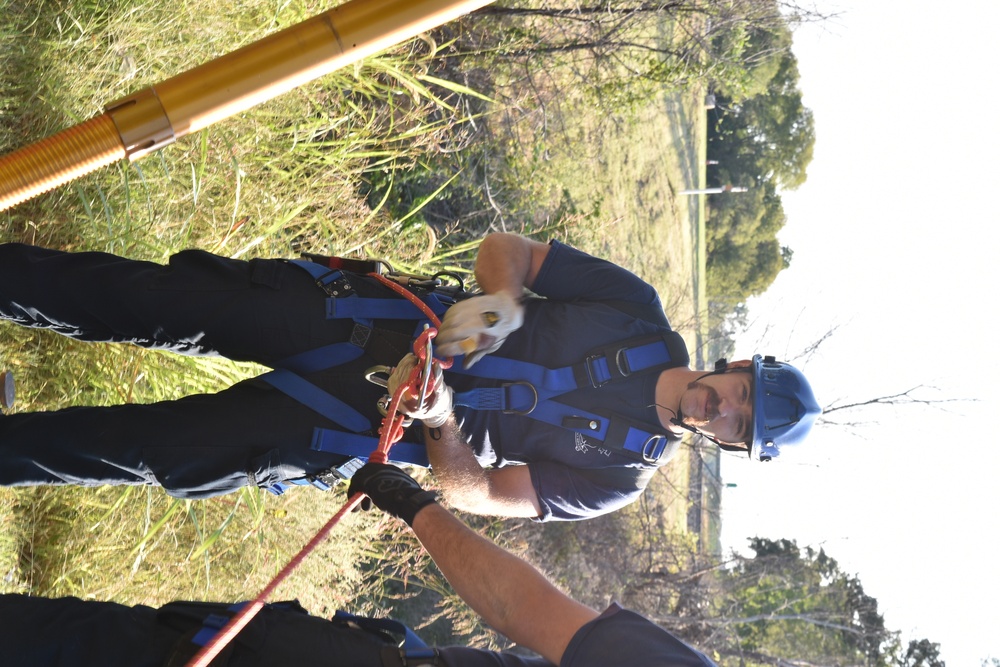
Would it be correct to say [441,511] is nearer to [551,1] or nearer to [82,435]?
[82,435]

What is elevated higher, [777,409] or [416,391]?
[416,391]

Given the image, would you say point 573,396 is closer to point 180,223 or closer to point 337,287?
point 337,287

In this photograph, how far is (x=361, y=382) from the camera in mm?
2424

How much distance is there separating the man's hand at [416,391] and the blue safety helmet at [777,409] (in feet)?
4.30

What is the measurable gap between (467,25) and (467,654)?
5.08 m

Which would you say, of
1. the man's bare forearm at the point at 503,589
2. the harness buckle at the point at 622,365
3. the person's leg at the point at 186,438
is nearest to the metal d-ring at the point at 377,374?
the person's leg at the point at 186,438

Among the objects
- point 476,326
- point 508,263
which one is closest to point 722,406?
point 508,263

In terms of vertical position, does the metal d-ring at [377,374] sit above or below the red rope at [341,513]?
above

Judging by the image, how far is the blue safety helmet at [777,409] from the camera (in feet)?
9.01

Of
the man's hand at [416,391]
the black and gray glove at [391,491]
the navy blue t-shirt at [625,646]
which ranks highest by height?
the man's hand at [416,391]

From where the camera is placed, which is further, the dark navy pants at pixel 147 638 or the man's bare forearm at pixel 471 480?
the man's bare forearm at pixel 471 480

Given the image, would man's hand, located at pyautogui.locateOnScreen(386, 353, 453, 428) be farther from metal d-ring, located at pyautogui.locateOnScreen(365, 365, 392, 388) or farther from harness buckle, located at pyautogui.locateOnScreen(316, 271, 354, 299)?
harness buckle, located at pyautogui.locateOnScreen(316, 271, 354, 299)

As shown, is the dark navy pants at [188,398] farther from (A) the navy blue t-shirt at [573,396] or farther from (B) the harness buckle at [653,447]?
(B) the harness buckle at [653,447]

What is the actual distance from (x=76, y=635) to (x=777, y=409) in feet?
8.14
